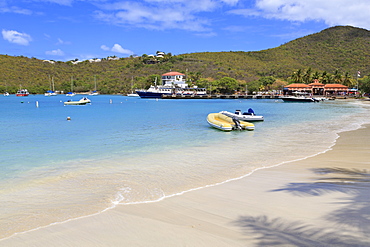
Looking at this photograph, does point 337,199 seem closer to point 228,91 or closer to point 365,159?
point 365,159

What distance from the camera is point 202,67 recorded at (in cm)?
15450

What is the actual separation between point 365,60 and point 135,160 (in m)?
176

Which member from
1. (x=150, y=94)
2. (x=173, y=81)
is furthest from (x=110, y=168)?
(x=173, y=81)

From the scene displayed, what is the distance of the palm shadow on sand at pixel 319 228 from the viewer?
188 inches

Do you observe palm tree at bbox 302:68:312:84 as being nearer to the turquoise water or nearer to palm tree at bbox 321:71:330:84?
palm tree at bbox 321:71:330:84

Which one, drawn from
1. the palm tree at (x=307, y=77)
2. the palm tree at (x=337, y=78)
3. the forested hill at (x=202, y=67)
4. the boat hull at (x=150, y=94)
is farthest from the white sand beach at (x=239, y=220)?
the palm tree at (x=337, y=78)

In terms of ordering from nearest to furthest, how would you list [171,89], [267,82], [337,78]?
[171,89] → [337,78] → [267,82]

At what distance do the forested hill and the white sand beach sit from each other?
118070 millimetres

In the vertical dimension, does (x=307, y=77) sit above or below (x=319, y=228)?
above

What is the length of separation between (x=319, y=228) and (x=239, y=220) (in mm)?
1407

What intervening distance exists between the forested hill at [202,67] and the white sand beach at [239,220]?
118 metres

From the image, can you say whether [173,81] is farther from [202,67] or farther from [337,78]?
[337,78]

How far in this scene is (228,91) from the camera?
405 feet

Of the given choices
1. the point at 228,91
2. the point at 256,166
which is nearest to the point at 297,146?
the point at 256,166
